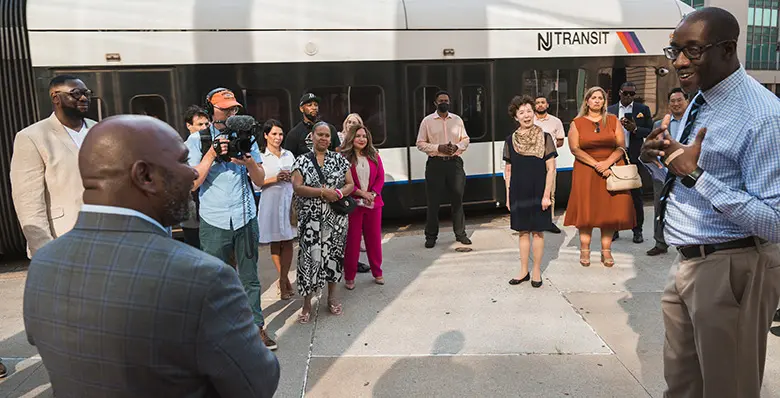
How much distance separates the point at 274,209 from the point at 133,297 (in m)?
3.85

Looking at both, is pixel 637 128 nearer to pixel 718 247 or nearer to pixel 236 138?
pixel 718 247

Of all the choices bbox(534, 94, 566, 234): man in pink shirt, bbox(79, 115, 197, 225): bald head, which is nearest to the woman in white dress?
bbox(79, 115, 197, 225): bald head

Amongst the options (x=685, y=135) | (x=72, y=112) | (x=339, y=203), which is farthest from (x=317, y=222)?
(x=685, y=135)

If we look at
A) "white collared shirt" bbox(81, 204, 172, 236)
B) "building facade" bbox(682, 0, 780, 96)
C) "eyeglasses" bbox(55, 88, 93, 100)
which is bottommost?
"white collared shirt" bbox(81, 204, 172, 236)

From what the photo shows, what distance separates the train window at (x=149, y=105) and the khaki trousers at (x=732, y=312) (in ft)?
20.3

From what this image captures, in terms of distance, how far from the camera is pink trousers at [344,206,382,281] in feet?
16.7

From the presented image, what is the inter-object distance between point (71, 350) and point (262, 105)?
6.23 meters

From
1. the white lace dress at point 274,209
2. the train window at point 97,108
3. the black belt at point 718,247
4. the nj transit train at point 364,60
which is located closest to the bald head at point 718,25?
the black belt at point 718,247

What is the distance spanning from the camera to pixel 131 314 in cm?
112

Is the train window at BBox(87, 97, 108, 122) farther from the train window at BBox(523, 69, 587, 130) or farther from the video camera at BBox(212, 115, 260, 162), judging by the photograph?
the train window at BBox(523, 69, 587, 130)

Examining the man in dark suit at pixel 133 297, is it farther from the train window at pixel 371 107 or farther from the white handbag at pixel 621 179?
the train window at pixel 371 107

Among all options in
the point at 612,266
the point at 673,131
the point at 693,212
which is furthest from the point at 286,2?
the point at 693,212

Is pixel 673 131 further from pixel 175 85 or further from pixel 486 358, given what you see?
pixel 175 85

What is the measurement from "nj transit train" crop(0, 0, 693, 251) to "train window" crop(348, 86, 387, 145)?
14 mm
